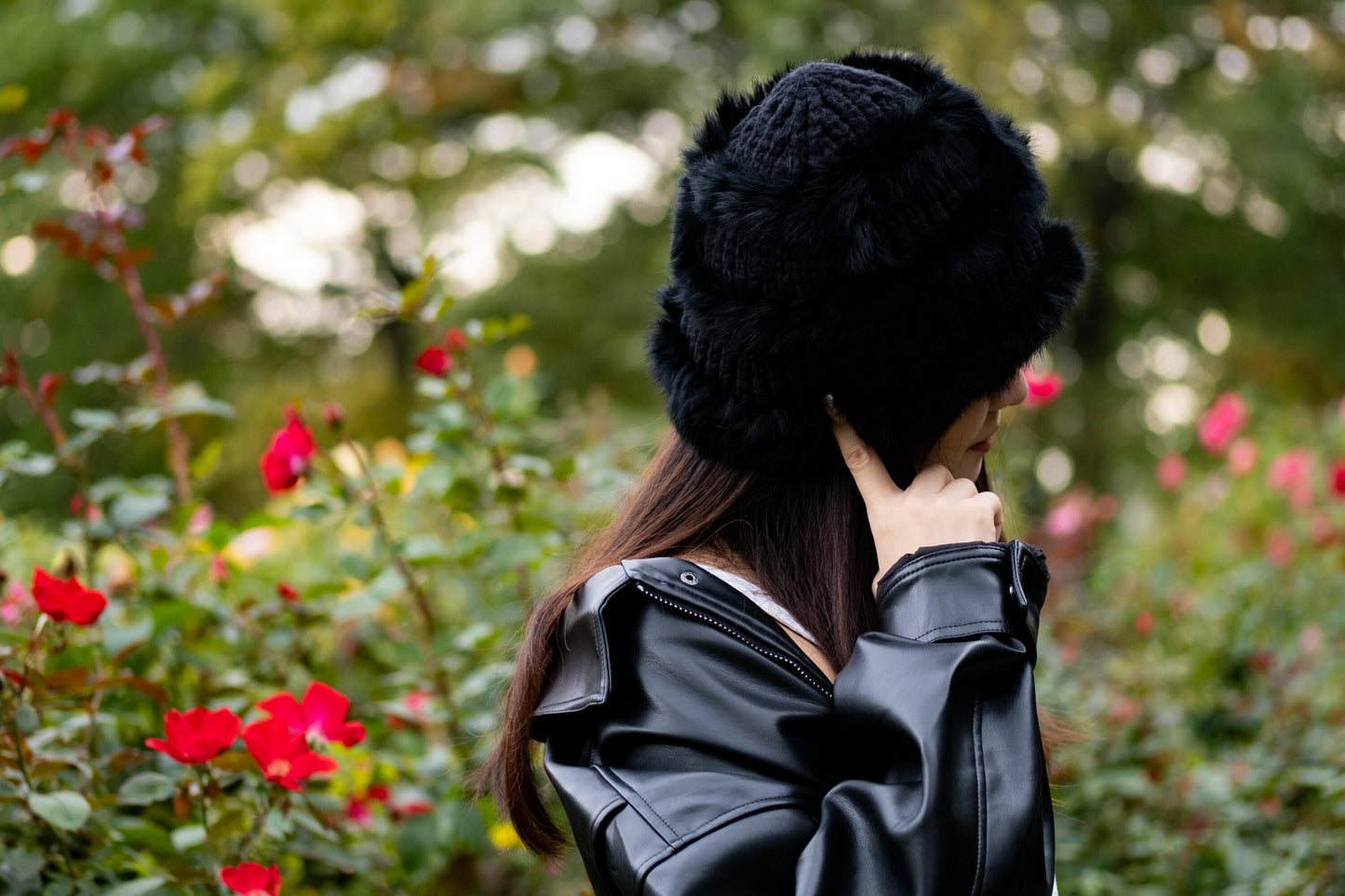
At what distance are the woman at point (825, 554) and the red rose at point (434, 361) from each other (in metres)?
0.74

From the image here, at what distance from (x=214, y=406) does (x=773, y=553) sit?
124cm

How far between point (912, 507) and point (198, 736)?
977 millimetres

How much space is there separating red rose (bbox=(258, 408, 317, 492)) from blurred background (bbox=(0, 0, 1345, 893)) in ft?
19.3

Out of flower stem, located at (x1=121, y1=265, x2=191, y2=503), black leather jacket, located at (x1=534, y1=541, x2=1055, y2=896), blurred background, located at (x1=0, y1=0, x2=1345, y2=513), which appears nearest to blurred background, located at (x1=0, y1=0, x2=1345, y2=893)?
blurred background, located at (x1=0, y1=0, x2=1345, y2=513)

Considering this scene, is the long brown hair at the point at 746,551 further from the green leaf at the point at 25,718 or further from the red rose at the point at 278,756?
the green leaf at the point at 25,718

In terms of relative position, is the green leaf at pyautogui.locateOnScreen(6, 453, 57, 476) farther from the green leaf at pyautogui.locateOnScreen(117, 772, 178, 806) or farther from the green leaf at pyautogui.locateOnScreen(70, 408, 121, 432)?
the green leaf at pyautogui.locateOnScreen(117, 772, 178, 806)

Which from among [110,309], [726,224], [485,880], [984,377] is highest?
[726,224]

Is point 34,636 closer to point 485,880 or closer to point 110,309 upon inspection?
point 485,880

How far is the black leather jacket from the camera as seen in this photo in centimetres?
113

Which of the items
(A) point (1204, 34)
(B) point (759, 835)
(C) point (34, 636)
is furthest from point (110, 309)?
(B) point (759, 835)

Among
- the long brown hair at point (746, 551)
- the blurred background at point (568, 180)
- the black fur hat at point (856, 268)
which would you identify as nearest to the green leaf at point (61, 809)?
the long brown hair at point (746, 551)

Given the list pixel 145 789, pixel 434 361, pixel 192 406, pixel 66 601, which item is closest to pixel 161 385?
pixel 192 406

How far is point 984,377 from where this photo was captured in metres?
1.38

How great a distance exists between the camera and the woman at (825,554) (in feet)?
3.80
